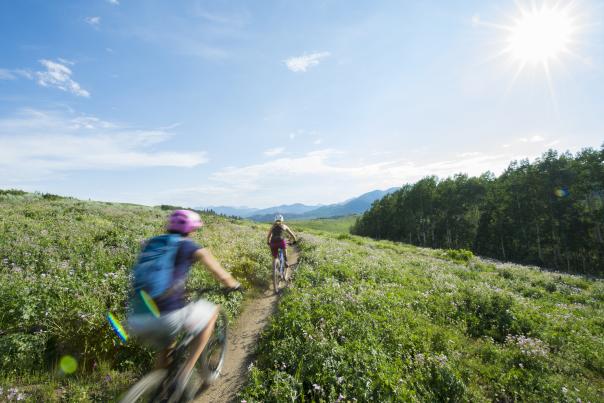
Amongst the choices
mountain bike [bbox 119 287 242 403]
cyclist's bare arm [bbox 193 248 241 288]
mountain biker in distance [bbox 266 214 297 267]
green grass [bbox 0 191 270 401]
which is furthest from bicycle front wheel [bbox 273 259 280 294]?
cyclist's bare arm [bbox 193 248 241 288]

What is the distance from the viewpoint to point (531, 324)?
961 cm

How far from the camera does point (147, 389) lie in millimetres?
4293

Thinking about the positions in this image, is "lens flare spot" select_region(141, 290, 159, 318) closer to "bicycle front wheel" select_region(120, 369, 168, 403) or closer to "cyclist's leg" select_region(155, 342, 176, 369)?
"cyclist's leg" select_region(155, 342, 176, 369)

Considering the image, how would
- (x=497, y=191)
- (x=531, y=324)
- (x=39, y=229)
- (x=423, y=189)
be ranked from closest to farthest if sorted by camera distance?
(x=531, y=324) → (x=39, y=229) → (x=497, y=191) → (x=423, y=189)

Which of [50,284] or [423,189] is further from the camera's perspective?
[423,189]

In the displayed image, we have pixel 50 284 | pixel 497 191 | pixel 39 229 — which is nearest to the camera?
pixel 50 284

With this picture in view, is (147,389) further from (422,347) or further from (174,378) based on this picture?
(422,347)

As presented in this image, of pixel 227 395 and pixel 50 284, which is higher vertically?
pixel 50 284

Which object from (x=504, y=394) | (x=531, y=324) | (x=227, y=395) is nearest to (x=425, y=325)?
(x=504, y=394)

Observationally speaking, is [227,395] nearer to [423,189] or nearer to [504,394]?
[504,394]

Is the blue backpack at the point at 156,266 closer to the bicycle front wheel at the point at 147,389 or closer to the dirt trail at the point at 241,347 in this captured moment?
the bicycle front wheel at the point at 147,389

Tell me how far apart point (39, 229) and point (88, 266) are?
24.3ft

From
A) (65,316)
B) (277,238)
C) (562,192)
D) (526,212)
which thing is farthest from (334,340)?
(526,212)

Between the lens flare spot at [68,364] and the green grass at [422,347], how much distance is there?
152 inches
